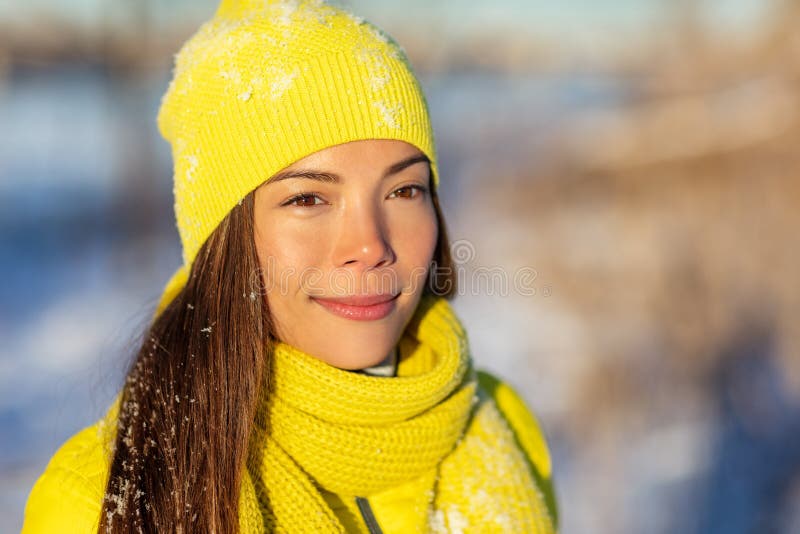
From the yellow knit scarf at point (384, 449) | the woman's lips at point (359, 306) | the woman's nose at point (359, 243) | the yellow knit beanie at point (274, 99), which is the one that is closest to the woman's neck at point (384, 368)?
the yellow knit scarf at point (384, 449)

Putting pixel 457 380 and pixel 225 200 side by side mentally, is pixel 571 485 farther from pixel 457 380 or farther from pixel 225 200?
pixel 225 200

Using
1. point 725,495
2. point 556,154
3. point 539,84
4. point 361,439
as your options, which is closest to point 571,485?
Answer: point 725,495

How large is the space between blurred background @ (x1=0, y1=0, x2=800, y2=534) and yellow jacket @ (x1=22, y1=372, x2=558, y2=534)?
0.86 ft

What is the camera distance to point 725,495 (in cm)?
354

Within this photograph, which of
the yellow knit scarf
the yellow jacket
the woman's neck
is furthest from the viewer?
the woman's neck

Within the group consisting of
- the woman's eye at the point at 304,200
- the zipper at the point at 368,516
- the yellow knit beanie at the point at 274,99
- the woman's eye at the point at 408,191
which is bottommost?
the zipper at the point at 368,516

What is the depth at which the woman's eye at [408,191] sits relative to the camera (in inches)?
61.4

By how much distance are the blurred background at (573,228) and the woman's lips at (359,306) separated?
52 centimetres

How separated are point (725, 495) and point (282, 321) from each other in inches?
113

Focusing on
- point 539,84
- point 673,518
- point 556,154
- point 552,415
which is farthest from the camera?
point 539,84

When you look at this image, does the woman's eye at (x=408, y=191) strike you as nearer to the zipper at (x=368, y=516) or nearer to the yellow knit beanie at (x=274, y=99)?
the yellow knit beanie at (x=274, y=99)

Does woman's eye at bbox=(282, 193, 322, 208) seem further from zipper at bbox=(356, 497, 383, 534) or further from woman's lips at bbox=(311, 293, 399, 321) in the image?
zipper at bbox=(356, 497, 383, 534)

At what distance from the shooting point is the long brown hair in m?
1.35

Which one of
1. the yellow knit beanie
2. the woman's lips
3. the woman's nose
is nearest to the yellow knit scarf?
the woman's lips
